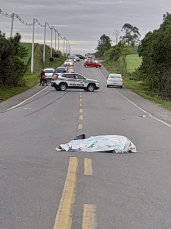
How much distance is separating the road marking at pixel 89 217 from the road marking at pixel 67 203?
186 millimetres

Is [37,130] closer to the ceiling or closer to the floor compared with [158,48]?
closer to the floor

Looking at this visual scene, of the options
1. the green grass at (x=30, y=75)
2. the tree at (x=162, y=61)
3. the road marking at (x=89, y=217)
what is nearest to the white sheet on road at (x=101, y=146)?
the road marking at (x=89, y=217)

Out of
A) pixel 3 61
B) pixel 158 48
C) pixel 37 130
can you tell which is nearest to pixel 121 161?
pixel 37 130

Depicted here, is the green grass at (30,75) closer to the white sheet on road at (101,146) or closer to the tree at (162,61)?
the tree at (162,61)

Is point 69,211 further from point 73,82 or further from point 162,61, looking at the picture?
point 162,61

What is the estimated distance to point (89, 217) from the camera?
5516 millimetres

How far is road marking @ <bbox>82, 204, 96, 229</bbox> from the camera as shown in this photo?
5222mm

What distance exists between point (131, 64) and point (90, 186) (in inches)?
3439

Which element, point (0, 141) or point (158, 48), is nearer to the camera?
point (0, 141)

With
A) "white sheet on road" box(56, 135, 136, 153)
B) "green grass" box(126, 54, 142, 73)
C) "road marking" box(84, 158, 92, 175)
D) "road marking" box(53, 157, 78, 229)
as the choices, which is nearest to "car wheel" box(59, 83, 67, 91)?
"white sheet on road" box(56, 135, 136, 153)

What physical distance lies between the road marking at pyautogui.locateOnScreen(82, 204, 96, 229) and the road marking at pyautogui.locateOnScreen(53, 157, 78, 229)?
0.19 m

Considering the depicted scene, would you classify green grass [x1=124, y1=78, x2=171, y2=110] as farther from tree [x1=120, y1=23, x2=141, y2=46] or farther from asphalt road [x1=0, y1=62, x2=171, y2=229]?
tree [x1=120, y1=23, x2=141, y2=46]

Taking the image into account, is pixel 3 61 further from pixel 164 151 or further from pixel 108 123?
pixel 164 151

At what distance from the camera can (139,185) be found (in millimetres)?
7270
